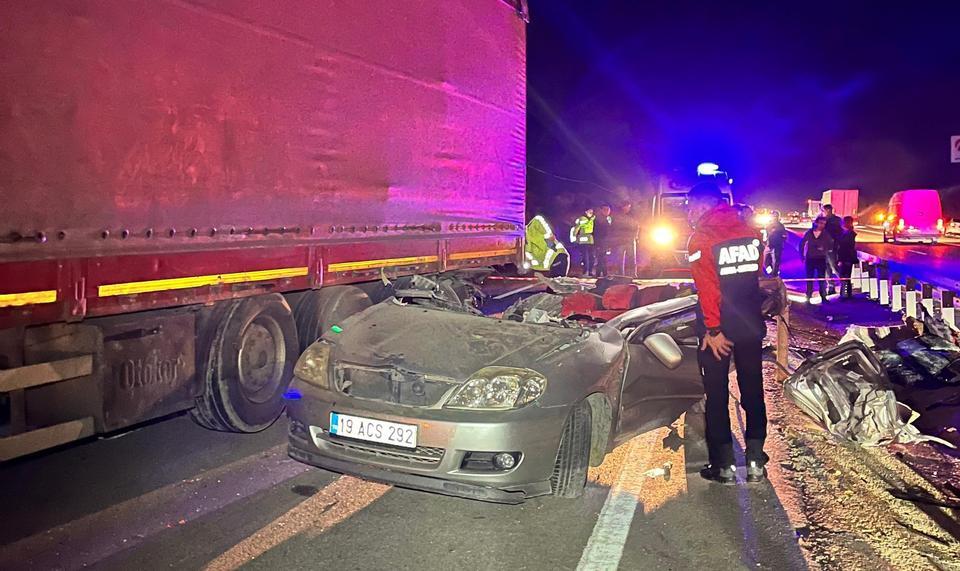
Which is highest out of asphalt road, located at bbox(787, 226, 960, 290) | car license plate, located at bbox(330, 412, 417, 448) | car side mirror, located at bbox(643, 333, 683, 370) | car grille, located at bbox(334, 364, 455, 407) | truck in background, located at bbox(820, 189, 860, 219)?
truck in background, located at bbox(820, 189, 860, 219)

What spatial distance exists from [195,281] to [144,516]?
1329 millimetres

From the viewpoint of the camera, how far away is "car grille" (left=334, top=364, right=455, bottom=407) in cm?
381

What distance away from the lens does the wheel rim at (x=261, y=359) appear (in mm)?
5141

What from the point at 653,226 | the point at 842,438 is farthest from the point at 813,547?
the point at 653,226

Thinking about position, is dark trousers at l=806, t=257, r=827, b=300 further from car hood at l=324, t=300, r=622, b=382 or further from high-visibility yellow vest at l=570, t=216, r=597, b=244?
car hood at l=324, t=300, r=622, b=382

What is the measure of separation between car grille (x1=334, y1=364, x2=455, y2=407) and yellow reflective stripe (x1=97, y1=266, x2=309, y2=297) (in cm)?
102

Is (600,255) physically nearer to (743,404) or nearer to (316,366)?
(743,404)

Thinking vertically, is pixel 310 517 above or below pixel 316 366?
below

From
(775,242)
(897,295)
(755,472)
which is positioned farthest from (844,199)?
(755,472)

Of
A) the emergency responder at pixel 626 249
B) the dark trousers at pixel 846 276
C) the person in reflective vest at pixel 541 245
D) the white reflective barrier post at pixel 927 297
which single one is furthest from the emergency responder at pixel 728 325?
the emergency responder at pixel 626 249

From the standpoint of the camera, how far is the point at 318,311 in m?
5.82

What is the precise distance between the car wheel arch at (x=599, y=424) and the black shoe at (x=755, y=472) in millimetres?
959

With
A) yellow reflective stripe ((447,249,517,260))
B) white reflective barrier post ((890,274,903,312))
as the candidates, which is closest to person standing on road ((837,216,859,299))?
white reflective barrier post ((890,274,903,312))

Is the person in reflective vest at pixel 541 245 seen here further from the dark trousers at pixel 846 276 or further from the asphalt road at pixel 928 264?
the asphalt road at pixel 928 264
